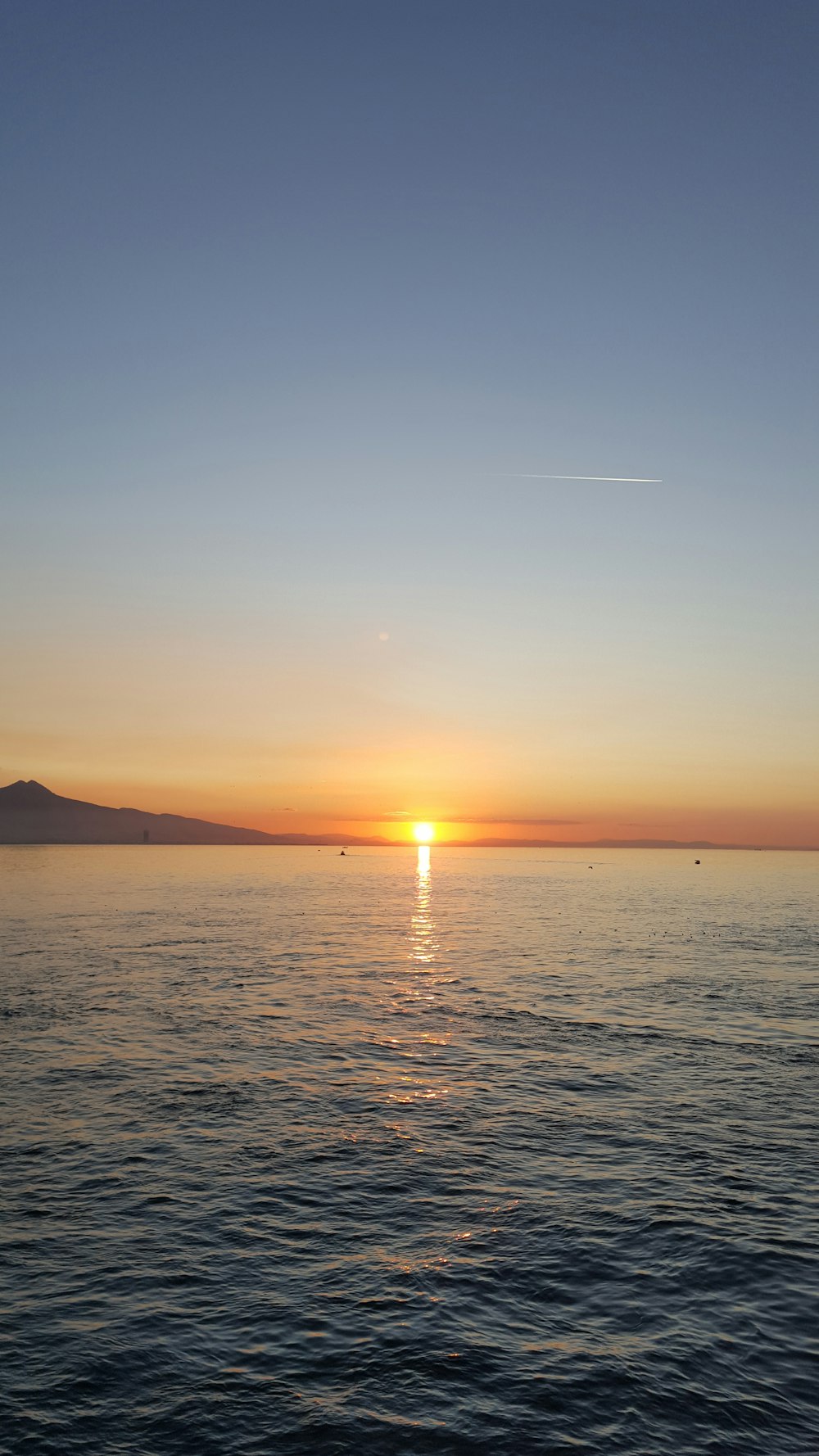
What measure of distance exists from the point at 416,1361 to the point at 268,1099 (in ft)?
54.4

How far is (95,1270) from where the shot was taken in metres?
19.4

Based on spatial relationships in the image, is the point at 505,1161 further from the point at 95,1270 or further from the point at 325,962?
the point at 325,962

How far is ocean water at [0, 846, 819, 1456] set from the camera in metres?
15.0

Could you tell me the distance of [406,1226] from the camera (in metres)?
21.9

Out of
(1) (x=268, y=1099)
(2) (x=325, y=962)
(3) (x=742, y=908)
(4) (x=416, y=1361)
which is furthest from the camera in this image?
(3) (x=742, y=908)

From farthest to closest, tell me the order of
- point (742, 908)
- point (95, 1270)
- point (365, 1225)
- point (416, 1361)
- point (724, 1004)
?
point (742, 908), point (724, 1004), point (365, 1225), point (95, 1270), point (416, 1361)

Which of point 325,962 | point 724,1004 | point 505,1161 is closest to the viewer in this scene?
point 505,1161

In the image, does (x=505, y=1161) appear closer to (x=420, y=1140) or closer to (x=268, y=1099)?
(x=420, y=1140)

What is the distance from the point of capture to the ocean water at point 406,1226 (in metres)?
15.0

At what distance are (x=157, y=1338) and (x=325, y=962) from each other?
53360mm

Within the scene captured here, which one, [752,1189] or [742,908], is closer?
[752,1189]

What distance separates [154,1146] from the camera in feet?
89.0

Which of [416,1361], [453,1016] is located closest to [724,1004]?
[453,1016]

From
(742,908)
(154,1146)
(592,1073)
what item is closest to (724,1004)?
(592,1073)
